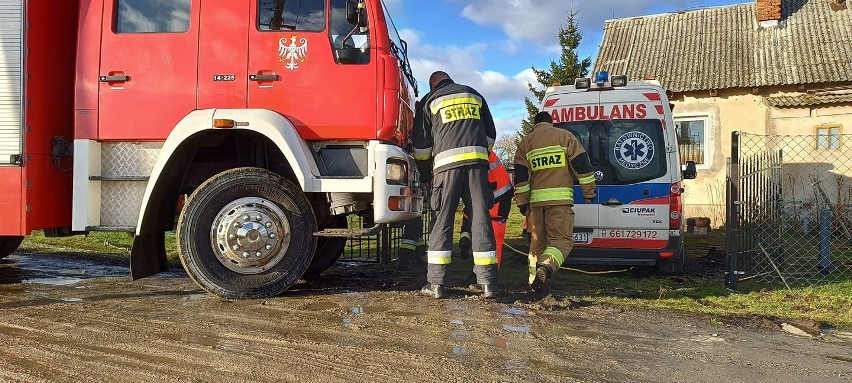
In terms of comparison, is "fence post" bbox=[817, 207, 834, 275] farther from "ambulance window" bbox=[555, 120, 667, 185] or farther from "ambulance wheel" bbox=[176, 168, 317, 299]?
"ambulance wheel" bbox=[176, 168, 317, 299]

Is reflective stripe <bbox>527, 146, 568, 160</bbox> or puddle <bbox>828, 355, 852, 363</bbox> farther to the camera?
reflective stripe <bbox>527, 146, 568, 160</bbox>

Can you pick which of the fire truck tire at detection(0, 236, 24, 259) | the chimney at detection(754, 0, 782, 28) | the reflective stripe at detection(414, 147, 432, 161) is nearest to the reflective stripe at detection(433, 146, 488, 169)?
the reflective stripe at detection(414, 147, 432, 161)

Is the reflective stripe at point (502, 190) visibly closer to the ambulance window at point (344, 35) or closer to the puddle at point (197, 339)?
the ambulance window at point (344, 35)

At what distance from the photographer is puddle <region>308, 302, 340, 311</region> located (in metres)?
4.51

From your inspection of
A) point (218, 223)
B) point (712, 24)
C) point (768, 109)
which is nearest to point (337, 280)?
point (218, 223)

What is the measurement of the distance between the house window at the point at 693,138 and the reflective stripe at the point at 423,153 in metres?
11.9

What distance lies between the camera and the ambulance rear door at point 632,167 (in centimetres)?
642

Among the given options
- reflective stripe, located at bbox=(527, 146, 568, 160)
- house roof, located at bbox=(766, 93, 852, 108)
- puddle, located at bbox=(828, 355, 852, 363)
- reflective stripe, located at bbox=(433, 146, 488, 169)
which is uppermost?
house roof, located at bbox=(766, 93, 852, 108)

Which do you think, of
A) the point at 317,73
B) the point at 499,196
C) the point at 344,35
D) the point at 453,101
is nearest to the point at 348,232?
the point at 317,73

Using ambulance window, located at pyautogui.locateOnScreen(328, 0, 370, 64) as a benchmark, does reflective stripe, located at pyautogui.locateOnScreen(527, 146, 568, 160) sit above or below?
below

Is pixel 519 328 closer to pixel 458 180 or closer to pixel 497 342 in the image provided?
pixel 497 342

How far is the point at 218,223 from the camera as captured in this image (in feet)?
15.7

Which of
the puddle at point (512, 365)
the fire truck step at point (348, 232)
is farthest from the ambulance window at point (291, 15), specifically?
the puddle at point (512, 365)

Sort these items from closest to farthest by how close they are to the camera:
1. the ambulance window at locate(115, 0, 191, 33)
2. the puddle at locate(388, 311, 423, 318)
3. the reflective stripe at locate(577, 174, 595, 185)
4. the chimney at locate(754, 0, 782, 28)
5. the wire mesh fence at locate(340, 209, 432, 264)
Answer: the puddle at locate(388, 311, 423, 318) < the ambulance window at locate(115, 0, 191, 33) < the reflective stripe at locate(577, 174, 595, 185) < the wire mesh fence at locate(340, 209, 432, 264) < the chimney at locate(754, 0, 782, 28)
